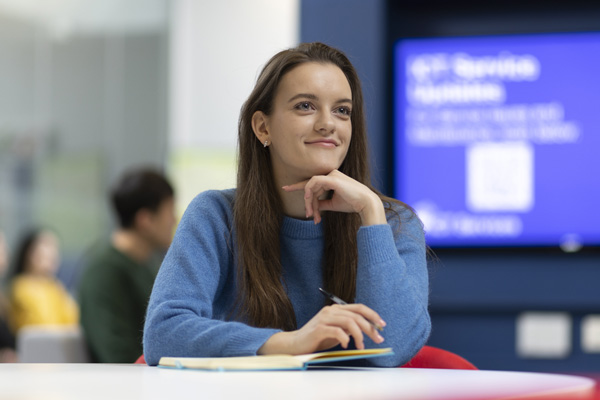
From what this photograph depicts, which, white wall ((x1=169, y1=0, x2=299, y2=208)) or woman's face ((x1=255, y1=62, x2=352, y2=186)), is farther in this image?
white wall ((x1=169, y1=0, x2=299, y2=208))

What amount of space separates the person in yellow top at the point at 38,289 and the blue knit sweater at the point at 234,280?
4.23 m

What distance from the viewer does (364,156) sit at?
75.6 inches

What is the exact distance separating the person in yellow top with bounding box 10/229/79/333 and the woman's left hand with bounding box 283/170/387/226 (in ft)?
14.3

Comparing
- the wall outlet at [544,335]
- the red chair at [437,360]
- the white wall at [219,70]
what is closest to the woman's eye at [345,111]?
the red chair at [437,360]

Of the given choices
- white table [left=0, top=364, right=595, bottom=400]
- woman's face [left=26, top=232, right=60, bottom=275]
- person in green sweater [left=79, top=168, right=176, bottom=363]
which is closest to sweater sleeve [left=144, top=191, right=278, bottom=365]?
white table [left=0, top=364, right=595, bottom=400]

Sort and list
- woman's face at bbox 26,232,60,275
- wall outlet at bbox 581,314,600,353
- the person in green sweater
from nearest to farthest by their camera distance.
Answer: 1. the person in green sweater
2. wall outlet at bbox 581,314,600,353
3. woman's face at bbox 26,232,60,275

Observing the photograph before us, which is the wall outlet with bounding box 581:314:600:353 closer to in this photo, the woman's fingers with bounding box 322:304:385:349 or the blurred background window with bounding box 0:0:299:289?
the woman's fingers with bounding box 322:304:385:349

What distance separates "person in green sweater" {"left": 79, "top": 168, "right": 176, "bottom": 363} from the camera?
3178 mm

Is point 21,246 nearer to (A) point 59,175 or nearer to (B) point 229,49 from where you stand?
(A) point 59,175

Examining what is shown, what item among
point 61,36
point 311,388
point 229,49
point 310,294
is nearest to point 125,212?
point 310,294

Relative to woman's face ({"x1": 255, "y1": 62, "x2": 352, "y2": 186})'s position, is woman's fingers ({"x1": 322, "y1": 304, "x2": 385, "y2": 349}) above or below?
below

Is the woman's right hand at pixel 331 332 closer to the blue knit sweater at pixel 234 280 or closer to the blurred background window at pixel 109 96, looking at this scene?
the blue knit sweater at pixel 234 280

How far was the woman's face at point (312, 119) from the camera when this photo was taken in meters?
1.77

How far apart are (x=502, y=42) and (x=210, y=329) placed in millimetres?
2431
